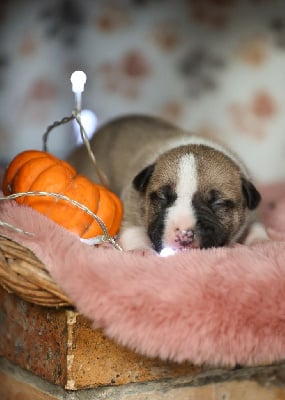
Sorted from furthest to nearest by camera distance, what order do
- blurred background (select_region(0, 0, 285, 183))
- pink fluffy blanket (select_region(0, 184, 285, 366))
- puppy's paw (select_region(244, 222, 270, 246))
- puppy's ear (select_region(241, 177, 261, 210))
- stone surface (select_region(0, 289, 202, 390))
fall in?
blurred background (select_region(0, 0, 285, 183)) → puppy's paw (select_region(244, 222, 270, 246)) → puppy's ear (select_region(241, 177, 261, 210)) → stone surface (select_region(0, 289, 202, 390)) → pink fluffy blanket (select_region(0, 184, 285, 366))

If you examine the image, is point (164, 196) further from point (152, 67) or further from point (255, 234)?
point (152, 67)

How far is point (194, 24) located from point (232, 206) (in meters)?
1.73

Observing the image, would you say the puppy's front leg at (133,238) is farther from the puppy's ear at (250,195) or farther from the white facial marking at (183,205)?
the puppy's ear at (250,195)

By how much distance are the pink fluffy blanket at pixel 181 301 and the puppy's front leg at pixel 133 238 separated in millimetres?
567

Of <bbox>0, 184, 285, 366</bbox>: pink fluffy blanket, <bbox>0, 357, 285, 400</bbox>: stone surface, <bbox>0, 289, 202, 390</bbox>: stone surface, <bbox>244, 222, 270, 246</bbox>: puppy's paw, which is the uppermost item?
<bbox>0, 184, 285, 366</bbox>: pink fluffy blanket

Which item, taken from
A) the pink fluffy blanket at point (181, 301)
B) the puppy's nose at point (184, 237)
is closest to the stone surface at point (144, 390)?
the pink fluffy blanket at point (181, 301)

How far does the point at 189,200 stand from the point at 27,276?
26.7 inches

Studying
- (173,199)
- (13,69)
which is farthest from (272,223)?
(13,69)

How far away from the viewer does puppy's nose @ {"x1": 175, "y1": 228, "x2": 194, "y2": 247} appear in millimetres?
2109

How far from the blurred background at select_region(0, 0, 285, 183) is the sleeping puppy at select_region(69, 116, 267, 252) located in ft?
3.28

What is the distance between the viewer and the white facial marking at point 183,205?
7.00ft

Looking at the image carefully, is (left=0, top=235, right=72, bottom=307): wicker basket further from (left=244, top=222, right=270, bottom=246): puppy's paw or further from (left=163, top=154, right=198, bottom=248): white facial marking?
(left=244, top=222, right=270, bottom=246): puppy's paw

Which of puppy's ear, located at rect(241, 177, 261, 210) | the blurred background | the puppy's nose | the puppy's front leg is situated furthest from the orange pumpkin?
the blurred background

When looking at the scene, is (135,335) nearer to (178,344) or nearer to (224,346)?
(178,344)
